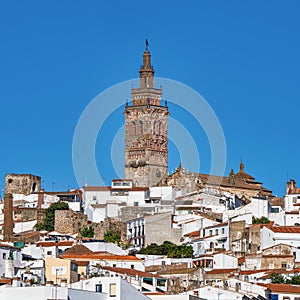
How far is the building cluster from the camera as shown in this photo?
70.1m

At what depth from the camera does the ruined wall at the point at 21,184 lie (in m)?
131

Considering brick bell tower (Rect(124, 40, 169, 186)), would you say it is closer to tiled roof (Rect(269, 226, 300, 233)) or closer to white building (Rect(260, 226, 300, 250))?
tiled roof (Rect(269, 226, 300, 233))

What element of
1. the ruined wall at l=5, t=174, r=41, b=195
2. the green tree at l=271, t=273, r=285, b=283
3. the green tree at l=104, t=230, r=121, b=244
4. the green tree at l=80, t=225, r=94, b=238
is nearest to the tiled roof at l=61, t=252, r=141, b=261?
the green tree at l=271, t=273, r=285, b=283

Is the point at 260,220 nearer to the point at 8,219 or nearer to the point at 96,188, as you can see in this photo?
the point at 8,219

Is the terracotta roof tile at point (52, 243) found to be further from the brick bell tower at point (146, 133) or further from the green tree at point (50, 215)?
the brick bell tower at point (146, 133)

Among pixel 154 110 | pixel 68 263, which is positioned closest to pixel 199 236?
pixel 68 263

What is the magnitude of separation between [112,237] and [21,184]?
2416cm

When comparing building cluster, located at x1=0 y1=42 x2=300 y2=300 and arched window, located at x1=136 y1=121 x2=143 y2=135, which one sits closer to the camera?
building cluster, located at x1=0 y1=42 x2=300 y2=300

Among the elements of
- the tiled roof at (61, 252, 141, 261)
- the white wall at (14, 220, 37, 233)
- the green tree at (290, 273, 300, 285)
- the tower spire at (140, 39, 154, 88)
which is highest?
the tower spire at (140, 39, 154, 88)

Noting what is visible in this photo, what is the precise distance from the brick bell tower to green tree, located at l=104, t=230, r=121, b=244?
34944 mm

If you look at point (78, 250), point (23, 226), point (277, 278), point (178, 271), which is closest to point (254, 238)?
point (78, 250)

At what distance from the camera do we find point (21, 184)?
5202 inches

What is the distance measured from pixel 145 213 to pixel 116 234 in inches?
243

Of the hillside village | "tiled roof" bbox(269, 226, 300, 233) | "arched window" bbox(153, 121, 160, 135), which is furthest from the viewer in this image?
"arched window" bbox(153, 121, 160, 135)
